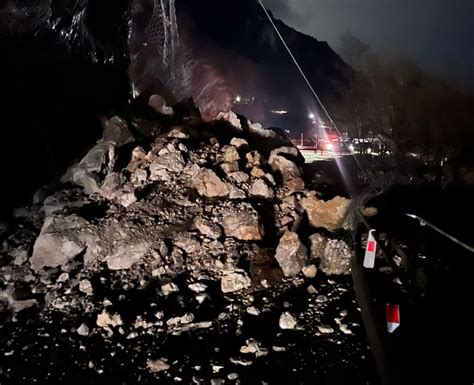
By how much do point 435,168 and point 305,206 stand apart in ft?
27.0

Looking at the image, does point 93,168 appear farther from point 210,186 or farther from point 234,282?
point 234,282

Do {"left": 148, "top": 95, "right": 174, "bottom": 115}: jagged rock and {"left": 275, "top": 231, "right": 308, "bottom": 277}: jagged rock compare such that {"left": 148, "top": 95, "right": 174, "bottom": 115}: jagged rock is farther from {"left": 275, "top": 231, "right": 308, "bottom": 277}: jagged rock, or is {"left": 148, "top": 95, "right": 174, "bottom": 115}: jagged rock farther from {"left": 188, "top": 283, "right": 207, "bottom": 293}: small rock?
{"left": 188, "top": 283, "right": 207, "bottom": 293}: small rock

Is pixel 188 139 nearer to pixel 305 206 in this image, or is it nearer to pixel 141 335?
pixel 305 206

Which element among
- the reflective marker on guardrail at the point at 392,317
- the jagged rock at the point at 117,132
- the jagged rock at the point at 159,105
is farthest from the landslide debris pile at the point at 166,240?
the jagged rock at the point at 159,105

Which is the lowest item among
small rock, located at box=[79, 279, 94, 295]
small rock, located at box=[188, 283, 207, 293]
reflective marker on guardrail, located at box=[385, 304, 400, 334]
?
small rock, located at box=[79, 279, 94, 295]

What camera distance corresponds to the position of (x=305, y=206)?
662 cm

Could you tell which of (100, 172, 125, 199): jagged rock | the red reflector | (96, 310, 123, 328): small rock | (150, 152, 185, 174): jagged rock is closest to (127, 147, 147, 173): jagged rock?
(150, 152, 185, 174): jagged rock

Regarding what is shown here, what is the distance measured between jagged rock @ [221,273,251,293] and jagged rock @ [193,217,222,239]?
94cm

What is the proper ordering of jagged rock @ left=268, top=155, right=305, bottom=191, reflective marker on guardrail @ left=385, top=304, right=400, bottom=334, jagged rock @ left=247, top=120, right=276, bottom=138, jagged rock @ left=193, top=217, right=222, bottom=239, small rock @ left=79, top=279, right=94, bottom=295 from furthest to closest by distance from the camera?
jagged rock @ left=247, top=120, right=276, bottom=138 < jagged rock @ left=268, top=155, right=305, bottom=191 < jagged rock @ left=193, top=217, right=222, bottom=239 < small rock @ left=79, top=279, right=94, bottom=295 < reflective marker on guardrail @ left=385, top=304, right=400, bottom=334

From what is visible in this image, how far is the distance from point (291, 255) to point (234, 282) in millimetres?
917

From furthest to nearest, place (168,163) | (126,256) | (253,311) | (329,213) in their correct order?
(168,163), (329,213), (126,256), (253,311)

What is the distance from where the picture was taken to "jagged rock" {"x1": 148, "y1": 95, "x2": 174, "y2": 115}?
35.1ft

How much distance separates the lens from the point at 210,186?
6.74 meters

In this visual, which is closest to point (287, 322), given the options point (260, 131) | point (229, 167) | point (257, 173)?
point (257, 173)
